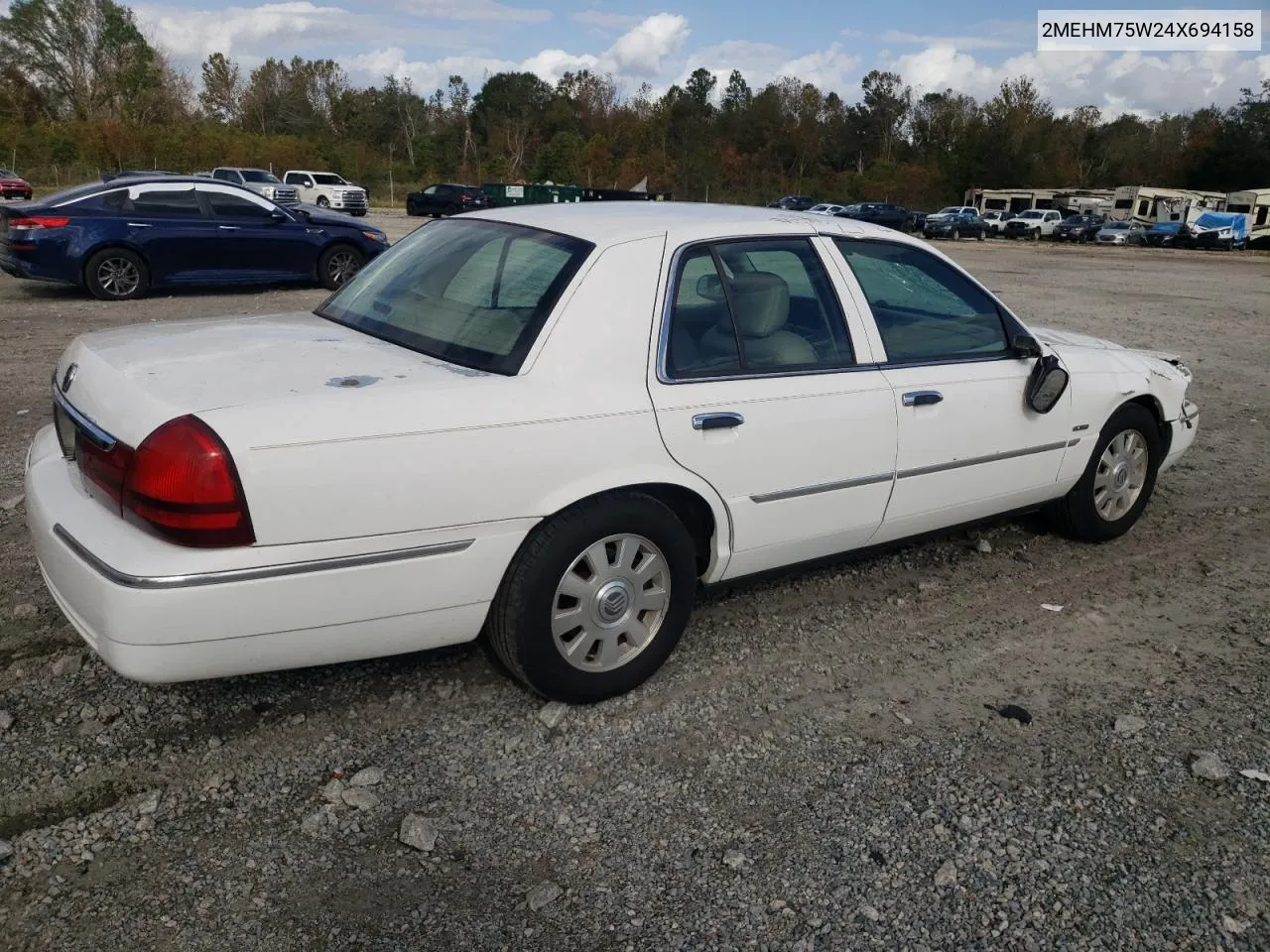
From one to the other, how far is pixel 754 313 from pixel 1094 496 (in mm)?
2244

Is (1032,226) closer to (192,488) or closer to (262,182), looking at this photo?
(262,182)

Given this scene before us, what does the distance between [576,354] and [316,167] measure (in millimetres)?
68190

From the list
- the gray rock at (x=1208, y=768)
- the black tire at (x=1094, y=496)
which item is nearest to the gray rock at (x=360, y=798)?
the gray rock at (x=1208, y=768)

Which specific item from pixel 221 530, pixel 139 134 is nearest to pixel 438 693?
pixel 221 530

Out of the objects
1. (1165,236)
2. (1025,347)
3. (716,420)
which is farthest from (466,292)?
(1165,236)

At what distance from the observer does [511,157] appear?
89000mm

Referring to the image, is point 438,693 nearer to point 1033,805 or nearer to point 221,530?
point 221,530

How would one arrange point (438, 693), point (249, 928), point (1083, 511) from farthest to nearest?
point (1083, 511), point (438, 693), point (249, 928)

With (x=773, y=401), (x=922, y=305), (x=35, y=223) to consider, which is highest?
(x=922, y=305)

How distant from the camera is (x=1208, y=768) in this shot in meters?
3.13

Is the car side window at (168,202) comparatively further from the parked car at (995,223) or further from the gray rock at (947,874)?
the parked car at (995,223)

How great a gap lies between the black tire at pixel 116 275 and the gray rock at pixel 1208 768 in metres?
12.2

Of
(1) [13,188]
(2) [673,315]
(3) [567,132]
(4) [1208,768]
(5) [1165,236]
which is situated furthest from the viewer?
(3) [567,132]

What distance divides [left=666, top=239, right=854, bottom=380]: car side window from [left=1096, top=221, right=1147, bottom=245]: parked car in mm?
49480
